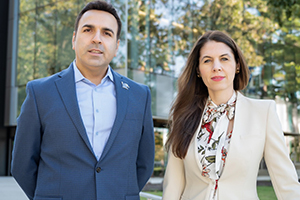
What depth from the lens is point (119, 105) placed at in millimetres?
2787

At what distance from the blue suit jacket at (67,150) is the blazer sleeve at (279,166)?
94 centimetres

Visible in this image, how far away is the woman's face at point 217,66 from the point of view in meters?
2.86

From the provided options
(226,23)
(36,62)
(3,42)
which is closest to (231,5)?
(226,23)

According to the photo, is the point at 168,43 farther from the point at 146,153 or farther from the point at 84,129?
the point at 84,129

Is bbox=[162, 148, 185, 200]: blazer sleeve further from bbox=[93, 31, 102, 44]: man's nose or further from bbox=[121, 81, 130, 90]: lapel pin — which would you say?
bbox=[93, 31, 102, 44]: man's nose

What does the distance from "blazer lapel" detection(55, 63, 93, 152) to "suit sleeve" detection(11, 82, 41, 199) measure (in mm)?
205

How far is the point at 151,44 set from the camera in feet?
53.2

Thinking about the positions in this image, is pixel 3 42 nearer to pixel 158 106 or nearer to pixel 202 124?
pixel 158 106

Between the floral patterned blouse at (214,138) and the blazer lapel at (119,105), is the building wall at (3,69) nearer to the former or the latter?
the blazer lapel at (119,105)

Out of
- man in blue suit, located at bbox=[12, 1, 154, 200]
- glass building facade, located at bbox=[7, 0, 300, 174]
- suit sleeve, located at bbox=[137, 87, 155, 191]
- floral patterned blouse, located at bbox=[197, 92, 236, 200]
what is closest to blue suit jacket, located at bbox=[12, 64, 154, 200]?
man in blue suit, located at bbox=[12, 1, 154, 200]

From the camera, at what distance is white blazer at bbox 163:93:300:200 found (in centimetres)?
263

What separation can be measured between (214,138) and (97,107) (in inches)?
35.2

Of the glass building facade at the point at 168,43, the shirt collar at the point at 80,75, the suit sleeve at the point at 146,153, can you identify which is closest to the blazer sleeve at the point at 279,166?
the suit sleeve at the point at 146,153

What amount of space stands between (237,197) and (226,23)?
16.4m
